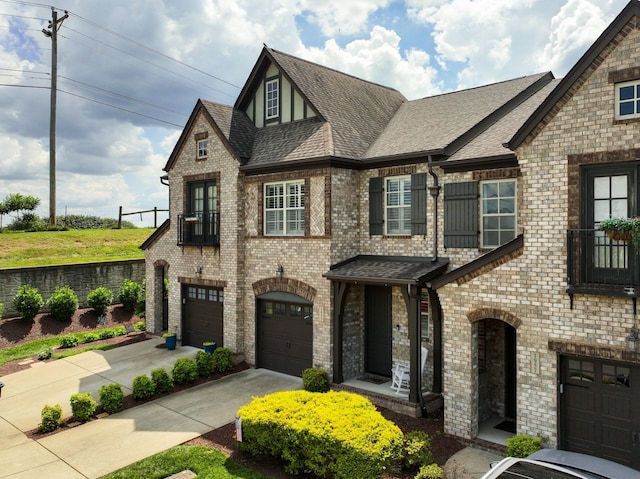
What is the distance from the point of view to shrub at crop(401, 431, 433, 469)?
914 centimetres

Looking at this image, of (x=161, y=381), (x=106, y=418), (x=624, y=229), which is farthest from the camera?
(x=161, y=381)

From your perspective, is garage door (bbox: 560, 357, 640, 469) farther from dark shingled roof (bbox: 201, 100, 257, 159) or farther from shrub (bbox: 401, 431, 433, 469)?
dark shingled roof (bbox: 201, 100, 257, 159)

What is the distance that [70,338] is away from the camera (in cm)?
→ 1997

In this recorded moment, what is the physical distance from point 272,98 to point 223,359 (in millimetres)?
9254

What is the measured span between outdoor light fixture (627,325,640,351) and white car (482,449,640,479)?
246 cm

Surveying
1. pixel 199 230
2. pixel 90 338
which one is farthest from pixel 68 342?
pixel 199 230

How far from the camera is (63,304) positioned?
22.3 m

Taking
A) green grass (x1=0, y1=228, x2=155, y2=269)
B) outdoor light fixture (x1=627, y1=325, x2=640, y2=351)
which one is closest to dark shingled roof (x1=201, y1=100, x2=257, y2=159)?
green grass (x1=0, y1=228, x2=155, y2=269)

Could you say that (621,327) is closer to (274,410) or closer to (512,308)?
(512,308)

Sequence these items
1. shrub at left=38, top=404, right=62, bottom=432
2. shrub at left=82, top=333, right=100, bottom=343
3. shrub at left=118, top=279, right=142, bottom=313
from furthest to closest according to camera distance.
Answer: shrub at left=118, top=279, right=142, bottom=313 → shrub at left=82, top=333, right=100, bottom=343 → shrub at left=38, top=404, right=62, bottom=432

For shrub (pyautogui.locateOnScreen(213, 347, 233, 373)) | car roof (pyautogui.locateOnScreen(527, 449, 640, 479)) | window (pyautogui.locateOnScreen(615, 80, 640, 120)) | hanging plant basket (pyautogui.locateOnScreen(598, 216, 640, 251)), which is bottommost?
shrub (pyautogui.locateOnScreen(213, 347, 233, 373))

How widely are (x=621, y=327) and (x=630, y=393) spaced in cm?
121

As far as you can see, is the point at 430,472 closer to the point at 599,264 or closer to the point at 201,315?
the point at 599,264

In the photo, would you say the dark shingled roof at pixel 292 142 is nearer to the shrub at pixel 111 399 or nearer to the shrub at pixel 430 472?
the shrub at pixel 111 399
